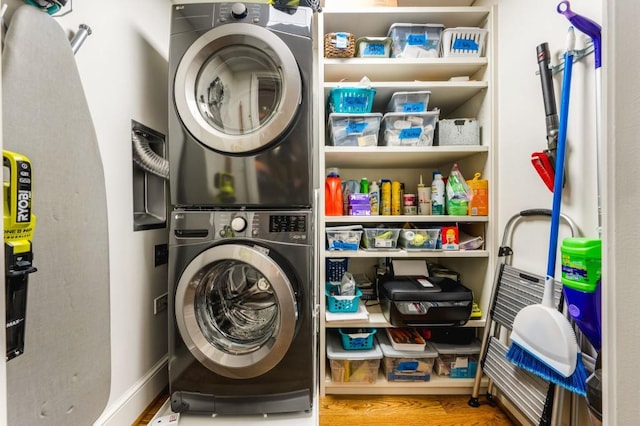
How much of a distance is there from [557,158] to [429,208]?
63cm

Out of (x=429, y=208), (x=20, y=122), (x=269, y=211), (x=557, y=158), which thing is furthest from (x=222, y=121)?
(x=557, y=158)

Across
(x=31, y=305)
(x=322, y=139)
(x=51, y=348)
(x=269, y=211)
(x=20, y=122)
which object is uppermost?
(x=322, y=139)

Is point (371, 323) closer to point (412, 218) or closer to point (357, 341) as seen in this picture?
point (357, 341)

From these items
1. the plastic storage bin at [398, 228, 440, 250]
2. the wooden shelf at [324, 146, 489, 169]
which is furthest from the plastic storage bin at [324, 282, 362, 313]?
the wooden shelf at [324, 146, 489, 169]

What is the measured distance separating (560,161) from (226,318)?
1.58 metres

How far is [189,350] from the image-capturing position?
1.18 metres

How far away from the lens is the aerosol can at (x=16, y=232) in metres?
0.59

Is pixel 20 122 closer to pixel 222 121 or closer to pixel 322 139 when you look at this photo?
pixel 222 121

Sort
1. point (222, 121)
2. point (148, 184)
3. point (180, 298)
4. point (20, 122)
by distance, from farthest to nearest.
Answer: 1. point (148, 184)
2. point (222, 121)
3. point (180, 298)
4. point (20, 122)

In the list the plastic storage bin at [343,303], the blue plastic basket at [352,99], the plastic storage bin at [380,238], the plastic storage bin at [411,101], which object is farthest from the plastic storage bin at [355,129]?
the plastic storage bin at [343,303]

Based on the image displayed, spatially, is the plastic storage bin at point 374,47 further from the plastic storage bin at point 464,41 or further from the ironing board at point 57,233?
the ironing board at point 57,233

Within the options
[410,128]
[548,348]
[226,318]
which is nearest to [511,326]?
[548,348]

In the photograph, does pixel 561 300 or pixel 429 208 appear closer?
pixel 561 300

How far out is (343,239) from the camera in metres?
1.46
